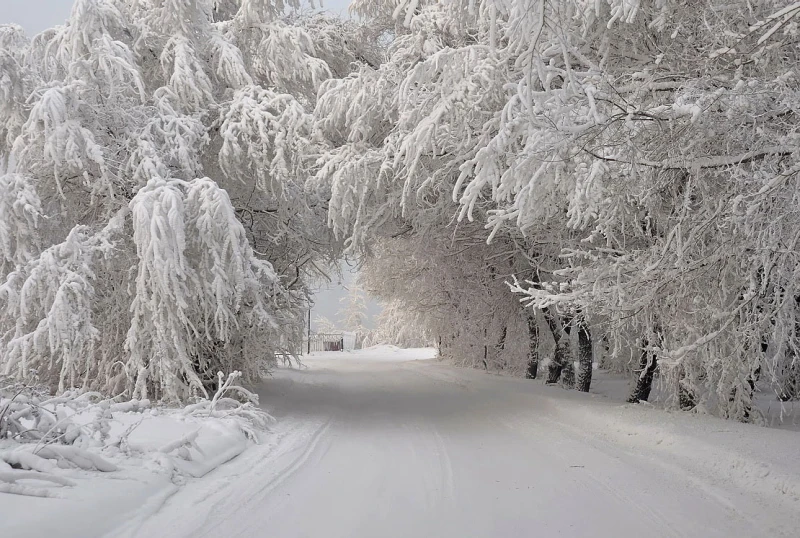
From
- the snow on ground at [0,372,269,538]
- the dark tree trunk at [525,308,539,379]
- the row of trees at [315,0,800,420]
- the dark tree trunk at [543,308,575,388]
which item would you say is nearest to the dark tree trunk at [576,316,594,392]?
the dark tree trunk at [543,308,575,388]

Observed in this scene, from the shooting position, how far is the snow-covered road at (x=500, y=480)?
4.79 metres

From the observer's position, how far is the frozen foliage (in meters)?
8.63

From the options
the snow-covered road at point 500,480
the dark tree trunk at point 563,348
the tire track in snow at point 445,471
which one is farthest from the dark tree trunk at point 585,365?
the tire track in snow at point 445,471

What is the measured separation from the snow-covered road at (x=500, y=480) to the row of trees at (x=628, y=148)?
3.19 ft

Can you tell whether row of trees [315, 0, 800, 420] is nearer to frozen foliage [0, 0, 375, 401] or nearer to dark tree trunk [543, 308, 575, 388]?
frozen foliage [0, 0, 375, 401]

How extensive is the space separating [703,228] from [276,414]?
270 inches

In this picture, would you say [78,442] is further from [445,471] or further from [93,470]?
[445,471]

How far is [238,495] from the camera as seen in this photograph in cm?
538

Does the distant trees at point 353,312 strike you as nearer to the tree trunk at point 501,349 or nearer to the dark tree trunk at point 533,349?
the tree trunk at point 501,349

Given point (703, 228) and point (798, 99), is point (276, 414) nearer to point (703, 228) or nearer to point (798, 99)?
point (703, 228)

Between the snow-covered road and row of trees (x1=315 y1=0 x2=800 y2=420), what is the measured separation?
3.19 ft

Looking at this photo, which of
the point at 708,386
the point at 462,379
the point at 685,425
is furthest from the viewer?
the point at 462,379

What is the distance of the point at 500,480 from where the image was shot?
6309mm

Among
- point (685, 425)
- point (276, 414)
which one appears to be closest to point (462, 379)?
point (276, 414)
